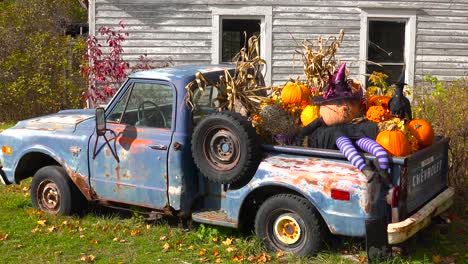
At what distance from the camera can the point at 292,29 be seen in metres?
12.4

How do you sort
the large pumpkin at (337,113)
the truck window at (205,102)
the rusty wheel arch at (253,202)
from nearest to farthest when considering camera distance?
the rusty wheel arch at (253,202), the large pumpkin at (337,113), the truck window at (205,102)

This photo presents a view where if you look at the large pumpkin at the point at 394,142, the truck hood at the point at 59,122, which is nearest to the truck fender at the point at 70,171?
the truck hood at the point at 59,122

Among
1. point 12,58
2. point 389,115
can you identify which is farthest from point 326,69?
point 12,58

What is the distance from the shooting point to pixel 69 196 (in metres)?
6.37

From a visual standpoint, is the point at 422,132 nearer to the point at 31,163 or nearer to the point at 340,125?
the point at 340,125

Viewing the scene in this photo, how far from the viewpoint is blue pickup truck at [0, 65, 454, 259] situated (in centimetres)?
472

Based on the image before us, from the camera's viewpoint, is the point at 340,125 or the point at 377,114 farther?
the point at 377,114

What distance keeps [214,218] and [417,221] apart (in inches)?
67.2

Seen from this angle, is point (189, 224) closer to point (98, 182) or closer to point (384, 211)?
point (98, 182)

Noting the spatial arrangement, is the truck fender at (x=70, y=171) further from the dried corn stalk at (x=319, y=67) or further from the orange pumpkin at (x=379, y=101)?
the orange pumpkin at (x=379, y=101)

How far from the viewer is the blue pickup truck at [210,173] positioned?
15.5 feet

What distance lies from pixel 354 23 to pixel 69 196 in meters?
7.94

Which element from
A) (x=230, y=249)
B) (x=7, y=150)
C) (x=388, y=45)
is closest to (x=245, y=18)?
(x=388, y=45)

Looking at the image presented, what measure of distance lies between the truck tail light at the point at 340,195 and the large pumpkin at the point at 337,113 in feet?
2.52
